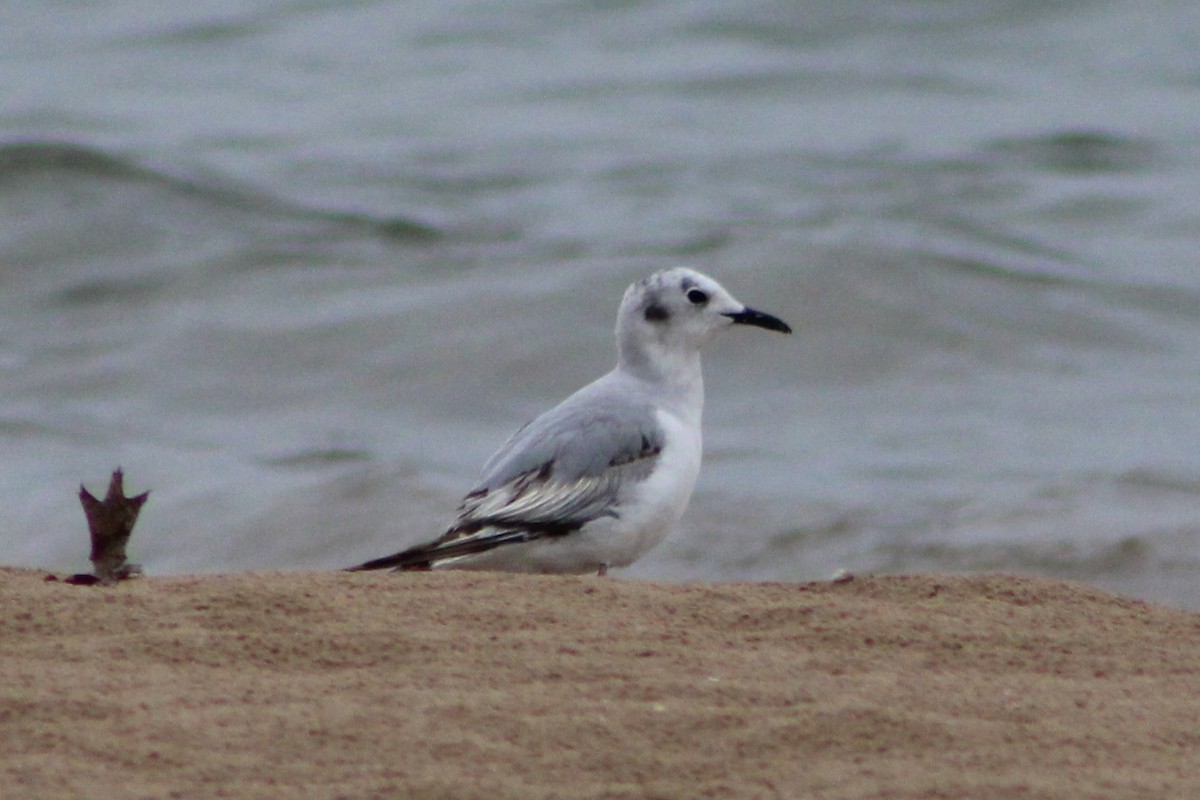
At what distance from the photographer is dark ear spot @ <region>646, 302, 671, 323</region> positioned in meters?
6.90

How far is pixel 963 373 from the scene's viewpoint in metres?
12.4

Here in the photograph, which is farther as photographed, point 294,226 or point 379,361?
point 294,226

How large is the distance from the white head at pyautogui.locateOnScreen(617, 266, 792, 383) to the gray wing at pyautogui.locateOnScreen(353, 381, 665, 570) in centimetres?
48

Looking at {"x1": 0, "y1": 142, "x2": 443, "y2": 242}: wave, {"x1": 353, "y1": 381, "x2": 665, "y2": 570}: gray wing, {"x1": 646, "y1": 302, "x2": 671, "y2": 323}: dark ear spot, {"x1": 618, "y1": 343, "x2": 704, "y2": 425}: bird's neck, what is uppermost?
{"x1": 0, "y1": 142, "x2": 443, "y2": 242}: wave

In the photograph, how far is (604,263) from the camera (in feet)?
47.6

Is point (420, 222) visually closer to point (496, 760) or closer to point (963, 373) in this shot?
point (963, 373)

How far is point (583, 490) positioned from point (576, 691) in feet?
7.07

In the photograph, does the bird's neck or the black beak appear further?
the black beak

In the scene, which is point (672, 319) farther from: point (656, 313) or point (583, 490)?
point (583, 490)

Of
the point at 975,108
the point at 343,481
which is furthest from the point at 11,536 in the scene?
the point at 975,108

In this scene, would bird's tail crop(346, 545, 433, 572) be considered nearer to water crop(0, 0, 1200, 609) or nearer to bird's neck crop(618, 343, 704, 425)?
bird's neck crop(618, 343, 704, 425)

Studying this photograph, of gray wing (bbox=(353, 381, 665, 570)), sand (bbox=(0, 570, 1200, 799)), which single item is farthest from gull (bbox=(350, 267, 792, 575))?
sand (bbox=(0, 570, 1200, 799))

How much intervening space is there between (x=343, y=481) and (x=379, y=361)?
2.47m

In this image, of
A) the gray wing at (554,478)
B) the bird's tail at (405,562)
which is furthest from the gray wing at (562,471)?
the bird's tail at (405,562)
